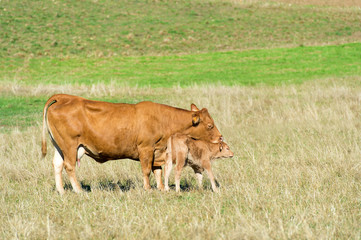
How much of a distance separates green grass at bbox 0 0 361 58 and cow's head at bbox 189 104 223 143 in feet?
120

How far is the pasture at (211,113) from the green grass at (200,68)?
0.51ft

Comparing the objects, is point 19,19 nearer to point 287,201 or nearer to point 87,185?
point 87,185

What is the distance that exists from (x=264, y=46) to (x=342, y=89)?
26.7 meters

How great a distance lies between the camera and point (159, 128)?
842 centimetres

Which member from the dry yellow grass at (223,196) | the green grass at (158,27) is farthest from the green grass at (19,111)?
the green grass at (158,27)

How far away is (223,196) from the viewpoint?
792 centimetres

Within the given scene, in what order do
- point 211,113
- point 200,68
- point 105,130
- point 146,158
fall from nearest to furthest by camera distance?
point 105,130 → point 146,158 → point 211,113 → point 200,68

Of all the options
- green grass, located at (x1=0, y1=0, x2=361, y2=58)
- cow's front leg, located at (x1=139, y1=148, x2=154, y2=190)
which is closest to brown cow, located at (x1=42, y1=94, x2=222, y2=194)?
cow's front leg, located at (x1=139, y1=148, x2=154, y2=190)

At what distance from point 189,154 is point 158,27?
4801 centimetres

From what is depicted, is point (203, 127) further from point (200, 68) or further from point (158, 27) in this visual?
point (158, 27)

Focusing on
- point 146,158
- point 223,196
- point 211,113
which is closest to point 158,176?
point 146,158

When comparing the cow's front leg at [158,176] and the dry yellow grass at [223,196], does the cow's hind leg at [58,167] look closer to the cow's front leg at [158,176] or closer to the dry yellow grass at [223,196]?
the dry yellow grass at [223,196]

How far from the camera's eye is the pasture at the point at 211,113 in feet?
21.6

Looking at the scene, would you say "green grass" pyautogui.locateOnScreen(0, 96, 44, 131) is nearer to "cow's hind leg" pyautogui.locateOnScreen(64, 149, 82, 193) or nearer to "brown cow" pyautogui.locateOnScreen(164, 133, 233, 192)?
"cow's hind leg" pyautogui.locateOnScreen(64, 149, 82, 193)
